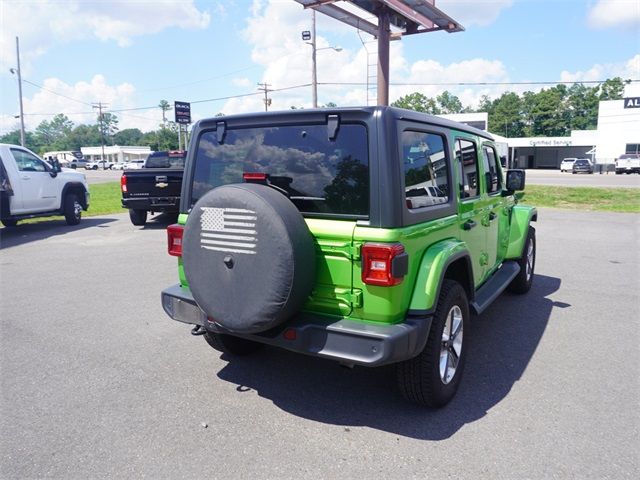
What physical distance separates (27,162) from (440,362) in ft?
36.2

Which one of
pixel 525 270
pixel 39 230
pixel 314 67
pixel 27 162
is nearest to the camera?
pixel 525 270

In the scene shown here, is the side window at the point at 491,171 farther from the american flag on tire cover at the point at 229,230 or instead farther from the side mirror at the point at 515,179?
the american flag on tire cover at the point at 229,230

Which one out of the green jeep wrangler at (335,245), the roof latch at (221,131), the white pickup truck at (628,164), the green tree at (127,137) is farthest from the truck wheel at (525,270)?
the green tree at (127,137)

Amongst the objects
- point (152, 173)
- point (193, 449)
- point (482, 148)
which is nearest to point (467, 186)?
point (482, 148)

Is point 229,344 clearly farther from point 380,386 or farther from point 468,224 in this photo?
point 468,224

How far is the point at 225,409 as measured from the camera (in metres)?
3.31

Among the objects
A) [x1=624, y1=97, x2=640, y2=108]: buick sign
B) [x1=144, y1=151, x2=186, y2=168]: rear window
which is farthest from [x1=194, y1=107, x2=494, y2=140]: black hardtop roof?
[x1=624, y1=97, x2=640, y2=108]: buick sign

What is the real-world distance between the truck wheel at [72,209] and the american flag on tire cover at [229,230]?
10569 mm

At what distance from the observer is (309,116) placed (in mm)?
3150

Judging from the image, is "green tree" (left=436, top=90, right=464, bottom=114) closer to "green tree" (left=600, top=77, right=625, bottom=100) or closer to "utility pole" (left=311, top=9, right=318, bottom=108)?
"green tree" (left=600, top=77, right=625, bottom=100)

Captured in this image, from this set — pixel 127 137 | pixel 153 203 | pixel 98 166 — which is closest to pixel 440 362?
pixel 153 203

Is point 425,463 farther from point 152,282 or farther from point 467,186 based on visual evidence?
point 152,282

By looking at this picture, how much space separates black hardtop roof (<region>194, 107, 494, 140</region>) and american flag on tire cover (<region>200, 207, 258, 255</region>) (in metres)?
0.78

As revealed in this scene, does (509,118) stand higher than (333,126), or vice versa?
(509,118)
